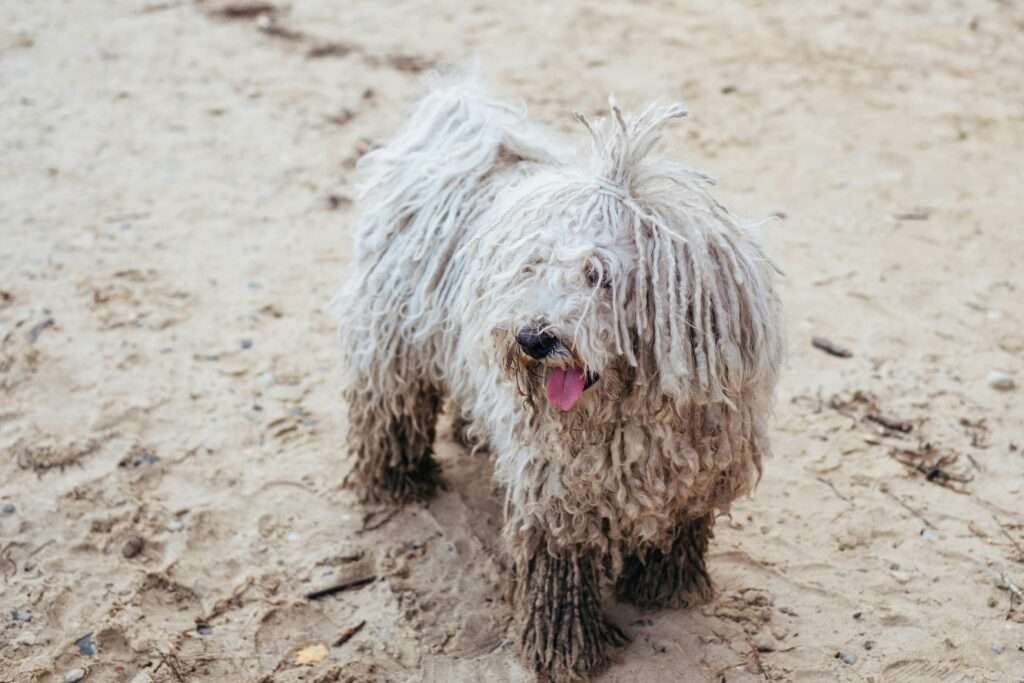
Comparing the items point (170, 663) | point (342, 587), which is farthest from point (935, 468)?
point (170, 663)

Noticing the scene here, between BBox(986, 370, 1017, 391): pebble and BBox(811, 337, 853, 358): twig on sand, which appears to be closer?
BBox(986, 370, 1017, 391): pebble

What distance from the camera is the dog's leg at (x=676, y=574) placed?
134 inches

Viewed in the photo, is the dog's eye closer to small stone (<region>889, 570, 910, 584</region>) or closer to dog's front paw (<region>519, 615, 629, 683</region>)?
dog's front paw (<region>519, 615, 629, 683</region>)

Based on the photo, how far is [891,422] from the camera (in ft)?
13.8

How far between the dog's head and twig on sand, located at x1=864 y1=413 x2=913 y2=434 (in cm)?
155

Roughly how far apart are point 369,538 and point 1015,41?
5.55 metres

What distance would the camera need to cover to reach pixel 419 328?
11.4ft

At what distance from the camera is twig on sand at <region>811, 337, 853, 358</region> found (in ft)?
15.0

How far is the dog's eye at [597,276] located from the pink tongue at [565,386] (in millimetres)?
216

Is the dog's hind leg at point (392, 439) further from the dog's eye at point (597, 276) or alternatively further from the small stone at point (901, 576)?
the small stone at point (901, 576)

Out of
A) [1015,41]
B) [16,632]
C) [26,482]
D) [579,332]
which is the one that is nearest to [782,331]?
[579,332]

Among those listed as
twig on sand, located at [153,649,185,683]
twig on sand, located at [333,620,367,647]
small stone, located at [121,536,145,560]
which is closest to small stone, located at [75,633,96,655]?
twig on sand, located at [153,649,185,683]

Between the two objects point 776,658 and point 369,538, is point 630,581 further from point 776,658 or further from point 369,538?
point 369,538

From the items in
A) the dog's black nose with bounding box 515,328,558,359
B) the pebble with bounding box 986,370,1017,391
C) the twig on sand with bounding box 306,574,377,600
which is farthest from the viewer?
the pebble with bounding box 986,370,1017,391
